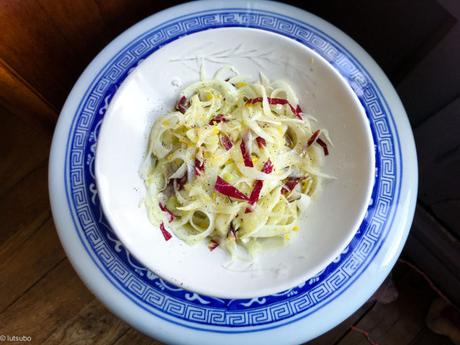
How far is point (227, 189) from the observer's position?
980 mm

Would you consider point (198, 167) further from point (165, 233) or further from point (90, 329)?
point (90, 329)

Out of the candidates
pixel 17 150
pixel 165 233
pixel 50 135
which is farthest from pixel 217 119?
pixel 17 150

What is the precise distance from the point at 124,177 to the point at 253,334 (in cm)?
43

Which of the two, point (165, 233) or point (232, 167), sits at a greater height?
point (232, 167)

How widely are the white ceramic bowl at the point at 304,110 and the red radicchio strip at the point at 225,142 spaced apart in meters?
0.16

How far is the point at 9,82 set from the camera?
1.18 m

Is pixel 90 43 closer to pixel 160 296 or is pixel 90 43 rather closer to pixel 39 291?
pixel 160 296

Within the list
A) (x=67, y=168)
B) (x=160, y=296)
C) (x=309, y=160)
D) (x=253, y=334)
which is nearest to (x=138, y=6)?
(x=67, y=168)

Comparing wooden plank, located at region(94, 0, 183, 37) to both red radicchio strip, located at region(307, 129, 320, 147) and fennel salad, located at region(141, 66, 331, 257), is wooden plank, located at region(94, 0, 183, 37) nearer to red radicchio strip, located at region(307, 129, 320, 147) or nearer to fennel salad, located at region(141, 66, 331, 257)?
fennel salad, located at region(141, 66, 331, 257)

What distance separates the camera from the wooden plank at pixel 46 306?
1.61 metres

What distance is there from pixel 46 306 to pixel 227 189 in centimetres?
102

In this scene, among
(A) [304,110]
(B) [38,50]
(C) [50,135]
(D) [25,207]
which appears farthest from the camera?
(D) [25,207]

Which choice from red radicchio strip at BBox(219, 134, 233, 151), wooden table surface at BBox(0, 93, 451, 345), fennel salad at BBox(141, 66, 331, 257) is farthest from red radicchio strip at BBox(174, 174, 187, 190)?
wooden table surface at BBox(0, 93, 451, 345)

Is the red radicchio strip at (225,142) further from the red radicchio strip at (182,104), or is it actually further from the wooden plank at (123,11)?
the wooden plank at (123,11)
